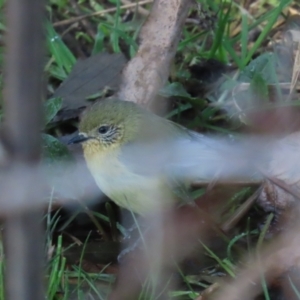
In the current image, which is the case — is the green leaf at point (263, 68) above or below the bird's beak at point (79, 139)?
above

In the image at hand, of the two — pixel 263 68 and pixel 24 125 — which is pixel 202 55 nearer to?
pixel 263 68

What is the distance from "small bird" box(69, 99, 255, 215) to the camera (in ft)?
7.07

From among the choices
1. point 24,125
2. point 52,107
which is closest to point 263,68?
point 52,107

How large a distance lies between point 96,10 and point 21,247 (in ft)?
9.65

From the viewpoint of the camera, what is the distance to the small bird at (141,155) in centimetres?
216

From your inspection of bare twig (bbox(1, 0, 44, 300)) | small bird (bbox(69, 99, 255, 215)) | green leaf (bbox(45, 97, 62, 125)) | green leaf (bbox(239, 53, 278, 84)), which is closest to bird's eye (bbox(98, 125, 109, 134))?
small bird (bbox(69, 99, 255, 215))

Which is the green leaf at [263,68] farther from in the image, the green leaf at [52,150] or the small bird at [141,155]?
the green leaf at [52,150]

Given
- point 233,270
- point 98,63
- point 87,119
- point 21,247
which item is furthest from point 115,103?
point 21,247

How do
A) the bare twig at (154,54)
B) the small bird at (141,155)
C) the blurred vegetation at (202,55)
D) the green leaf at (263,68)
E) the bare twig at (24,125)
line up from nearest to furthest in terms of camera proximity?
the bare twig at (24,125) < the small bird at (141,155) < the bare twig at (154,54) < the blurred vegetation at (202,55) < the green leaf at (263,68)

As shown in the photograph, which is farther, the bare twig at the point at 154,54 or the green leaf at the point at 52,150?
the bare twig at the point at 154,54

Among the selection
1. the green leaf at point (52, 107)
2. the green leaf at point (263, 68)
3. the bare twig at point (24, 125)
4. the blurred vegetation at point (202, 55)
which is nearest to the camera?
the bare twig at point (24, 125)

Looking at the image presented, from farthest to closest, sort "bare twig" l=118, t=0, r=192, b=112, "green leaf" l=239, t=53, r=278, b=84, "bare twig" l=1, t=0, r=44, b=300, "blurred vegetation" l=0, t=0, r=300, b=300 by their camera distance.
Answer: "green leaf" l=239, t=53, r=278, b=84 → "blurred vegetation" l=0, t=0, r=300, b=300 → "bare twig" l=118, t=0, r=192, b=112 → "bare twig" l=1, t=0, r=44, b=300

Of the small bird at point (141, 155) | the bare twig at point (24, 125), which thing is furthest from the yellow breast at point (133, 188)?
the bare twig at point (24, 125)

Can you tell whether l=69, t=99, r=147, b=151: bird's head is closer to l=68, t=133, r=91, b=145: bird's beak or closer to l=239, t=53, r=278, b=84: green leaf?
l=68, t=133, r=91, b=145: bird's beak
